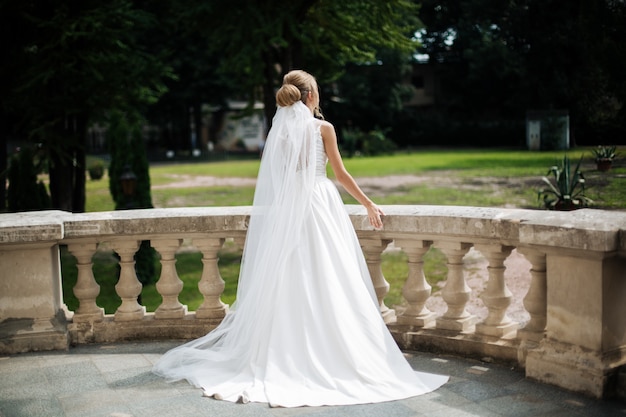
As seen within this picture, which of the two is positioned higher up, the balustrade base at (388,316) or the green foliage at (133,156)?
the green foliage at (133,156)

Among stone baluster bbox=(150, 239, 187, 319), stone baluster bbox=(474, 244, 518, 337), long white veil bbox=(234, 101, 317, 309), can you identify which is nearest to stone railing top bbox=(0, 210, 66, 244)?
stone baluster bbox=(150, 239, 187, 319)

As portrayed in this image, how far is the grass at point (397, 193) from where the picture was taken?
12.3 m

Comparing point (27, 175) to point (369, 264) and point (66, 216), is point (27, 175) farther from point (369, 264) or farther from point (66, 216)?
Answer: point (369, 264)

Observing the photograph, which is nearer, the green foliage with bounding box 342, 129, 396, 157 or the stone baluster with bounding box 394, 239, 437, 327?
the stone baluster with bounding box 394, 239, 437, 327

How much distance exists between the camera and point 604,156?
983 centimetres

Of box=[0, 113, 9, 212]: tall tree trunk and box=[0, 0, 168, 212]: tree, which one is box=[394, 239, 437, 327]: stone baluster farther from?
box=[0, 113, 9, 212]: tall tree trunk

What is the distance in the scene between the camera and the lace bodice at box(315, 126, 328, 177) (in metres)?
4.51

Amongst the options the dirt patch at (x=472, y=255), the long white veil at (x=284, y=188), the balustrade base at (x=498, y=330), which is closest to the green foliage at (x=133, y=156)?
the dirt patch at (x=472, y=255)

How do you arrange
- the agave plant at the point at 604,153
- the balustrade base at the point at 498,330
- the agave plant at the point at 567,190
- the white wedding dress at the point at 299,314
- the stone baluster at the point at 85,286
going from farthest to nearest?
the agave plant at the point at 567,190 → the agave plant at the point at 604,153 → the stone baluster at the point at 85,286 → the balustrade base at the point at 498,330 → the white wedding dress at the point at 299,314

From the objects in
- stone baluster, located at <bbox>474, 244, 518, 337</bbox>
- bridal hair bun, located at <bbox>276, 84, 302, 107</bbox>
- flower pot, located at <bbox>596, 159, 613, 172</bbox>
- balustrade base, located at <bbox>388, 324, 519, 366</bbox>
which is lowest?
balustrade base, located at <bbox>388, 324, 519, 366</bbox>

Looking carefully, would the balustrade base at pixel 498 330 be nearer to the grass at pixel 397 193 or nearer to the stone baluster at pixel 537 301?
the stone baluster at pixel 537 301

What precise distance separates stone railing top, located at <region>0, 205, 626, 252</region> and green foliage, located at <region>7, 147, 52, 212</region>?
1201 centimetres

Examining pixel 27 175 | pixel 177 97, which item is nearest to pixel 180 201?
pixel 27 175

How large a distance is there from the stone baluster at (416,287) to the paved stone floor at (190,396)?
0.28m
